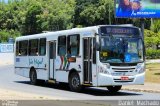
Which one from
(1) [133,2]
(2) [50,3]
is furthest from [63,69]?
(2) [50,3]

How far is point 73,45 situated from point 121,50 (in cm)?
279

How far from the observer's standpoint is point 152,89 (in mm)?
23688

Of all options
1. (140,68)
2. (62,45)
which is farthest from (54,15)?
(140,68)

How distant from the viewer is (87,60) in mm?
21938

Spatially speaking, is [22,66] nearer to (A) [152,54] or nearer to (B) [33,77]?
(B) [33,77]

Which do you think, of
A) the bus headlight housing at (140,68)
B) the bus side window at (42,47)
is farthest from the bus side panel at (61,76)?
the bus headlight housing at (140,68)

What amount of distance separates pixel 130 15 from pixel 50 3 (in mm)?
79204

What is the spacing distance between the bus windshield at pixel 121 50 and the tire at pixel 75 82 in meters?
2.07

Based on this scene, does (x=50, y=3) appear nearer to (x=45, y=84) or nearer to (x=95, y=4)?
(x=95, y=4)

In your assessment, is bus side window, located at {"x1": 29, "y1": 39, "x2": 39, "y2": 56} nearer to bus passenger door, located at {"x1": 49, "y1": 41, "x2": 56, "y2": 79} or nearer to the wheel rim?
bus passenger door, located at {"x1": 49, "y1": 41, "x2": 56, "y2": 79}

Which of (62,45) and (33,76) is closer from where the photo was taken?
(62,45)

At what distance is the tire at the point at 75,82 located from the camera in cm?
2259

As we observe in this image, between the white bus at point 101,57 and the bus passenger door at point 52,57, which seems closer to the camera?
the white bus at point 101,57

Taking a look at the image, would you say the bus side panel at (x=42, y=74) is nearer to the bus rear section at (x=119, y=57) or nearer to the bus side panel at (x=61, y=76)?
the bus side panel at (x=61, y=76)
